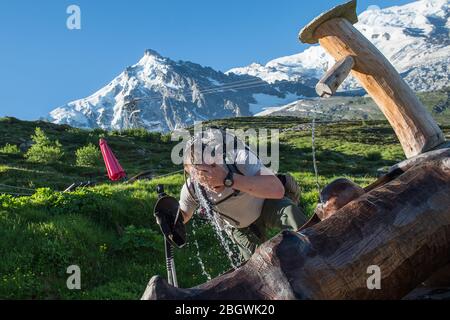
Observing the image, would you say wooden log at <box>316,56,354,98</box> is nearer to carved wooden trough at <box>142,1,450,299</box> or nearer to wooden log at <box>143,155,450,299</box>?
carved wooden trough at <box>142,1,450,299</box>

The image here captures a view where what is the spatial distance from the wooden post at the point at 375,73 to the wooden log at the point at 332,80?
406 mm

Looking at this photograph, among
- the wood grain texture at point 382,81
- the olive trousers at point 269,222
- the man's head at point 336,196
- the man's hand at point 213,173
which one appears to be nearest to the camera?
the man's head at point 336,196

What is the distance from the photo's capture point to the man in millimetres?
4227

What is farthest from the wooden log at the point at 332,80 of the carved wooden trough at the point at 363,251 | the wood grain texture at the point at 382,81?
the carved wooden trough at the point at 363,251

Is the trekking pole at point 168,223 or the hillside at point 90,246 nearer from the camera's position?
the trekking pole at point 168,223

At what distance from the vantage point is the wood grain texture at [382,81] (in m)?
4.72

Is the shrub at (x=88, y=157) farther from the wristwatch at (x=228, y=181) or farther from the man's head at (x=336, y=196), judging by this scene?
the man's head at (x=336, y=196)

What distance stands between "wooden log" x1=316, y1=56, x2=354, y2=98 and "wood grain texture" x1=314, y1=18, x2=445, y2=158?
1.31 feet

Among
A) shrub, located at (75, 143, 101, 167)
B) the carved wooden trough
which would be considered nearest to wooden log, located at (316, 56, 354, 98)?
the carved wooden trough

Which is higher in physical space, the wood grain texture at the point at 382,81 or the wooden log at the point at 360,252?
the wood grain texture at the point at 382,81

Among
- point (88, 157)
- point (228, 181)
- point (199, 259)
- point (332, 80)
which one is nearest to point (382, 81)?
point (332, 80)

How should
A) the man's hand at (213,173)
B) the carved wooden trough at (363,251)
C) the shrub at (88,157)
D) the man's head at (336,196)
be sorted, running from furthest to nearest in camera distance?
the shrub at (88,157), the man's hand at (213,173), the man's head at (336,196), the carved wooden trough at (363,251)

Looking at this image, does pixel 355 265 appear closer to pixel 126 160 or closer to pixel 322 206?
pixel 322 206
